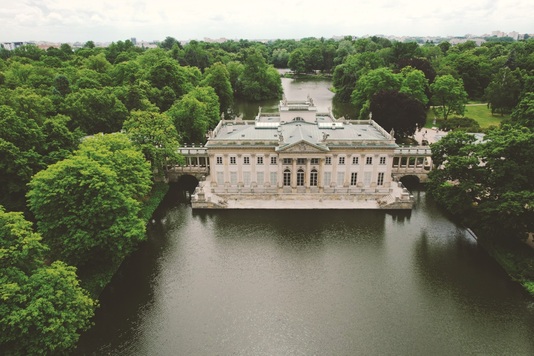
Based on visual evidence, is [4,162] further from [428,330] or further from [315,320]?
[428,330]

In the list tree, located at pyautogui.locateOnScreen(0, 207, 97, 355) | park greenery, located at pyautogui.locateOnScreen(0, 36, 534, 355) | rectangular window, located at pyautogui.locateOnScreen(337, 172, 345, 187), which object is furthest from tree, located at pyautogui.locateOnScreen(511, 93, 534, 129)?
tree, located at pyautogui.locateOnScreen(0, 207, 97, 355)

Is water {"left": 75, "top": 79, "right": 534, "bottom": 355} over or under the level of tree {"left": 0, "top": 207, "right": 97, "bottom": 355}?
under

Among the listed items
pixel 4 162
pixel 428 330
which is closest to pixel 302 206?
pixel 428 330

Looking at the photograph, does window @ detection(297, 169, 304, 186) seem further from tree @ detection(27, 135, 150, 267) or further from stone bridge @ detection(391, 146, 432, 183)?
tree @ detection(27, 135, 150, 267)

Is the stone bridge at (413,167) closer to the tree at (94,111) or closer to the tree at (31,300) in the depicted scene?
the tree at (31,300)

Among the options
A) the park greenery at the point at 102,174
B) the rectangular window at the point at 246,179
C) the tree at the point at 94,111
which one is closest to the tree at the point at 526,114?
the park greenery at the point at 102,174
